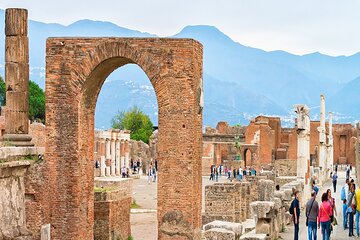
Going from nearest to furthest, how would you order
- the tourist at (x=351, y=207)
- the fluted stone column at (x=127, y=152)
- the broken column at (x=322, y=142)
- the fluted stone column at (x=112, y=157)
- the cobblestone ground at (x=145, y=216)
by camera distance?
1. the tourist at (x=351, y=207)
2. the cobblestone ground at (x=145, y=216)
3. the broken column at (x=322, y=142)
4. the fluted stone column at (x=112, y=157)
5. the fluted stone column at (x=127, y=152)

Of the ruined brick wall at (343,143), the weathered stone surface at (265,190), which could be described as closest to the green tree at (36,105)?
the ruined brick wall at (343,143)

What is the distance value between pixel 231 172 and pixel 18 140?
42.5 metres

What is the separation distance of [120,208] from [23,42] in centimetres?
512

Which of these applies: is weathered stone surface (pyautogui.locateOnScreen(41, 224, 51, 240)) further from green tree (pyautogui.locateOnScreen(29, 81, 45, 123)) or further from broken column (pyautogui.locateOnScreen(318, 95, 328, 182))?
green tree (pyautogui.locateOnScreen(29, 81, 45, 123))

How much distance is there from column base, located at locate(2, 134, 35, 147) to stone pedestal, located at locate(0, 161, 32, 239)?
12.2 feet

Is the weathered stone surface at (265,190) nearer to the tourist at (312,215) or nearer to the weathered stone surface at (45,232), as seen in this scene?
the tourist at (312,215)

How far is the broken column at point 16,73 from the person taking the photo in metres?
19.6

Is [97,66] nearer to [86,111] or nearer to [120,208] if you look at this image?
[86,111]

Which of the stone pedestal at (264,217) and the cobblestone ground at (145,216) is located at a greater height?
the stone pedestal at (264,217)

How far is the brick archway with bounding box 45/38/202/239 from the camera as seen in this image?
56.2ft

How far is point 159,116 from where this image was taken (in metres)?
17.2

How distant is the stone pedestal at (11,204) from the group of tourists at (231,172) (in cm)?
3217

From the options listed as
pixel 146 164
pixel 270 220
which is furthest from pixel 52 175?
pixel 146 164

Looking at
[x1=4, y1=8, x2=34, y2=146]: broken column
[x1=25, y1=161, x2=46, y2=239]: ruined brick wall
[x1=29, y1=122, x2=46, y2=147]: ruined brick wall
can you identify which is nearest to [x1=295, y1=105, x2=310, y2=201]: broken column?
[x1=4, y1=8, x2=34, y2=146]: broken column
